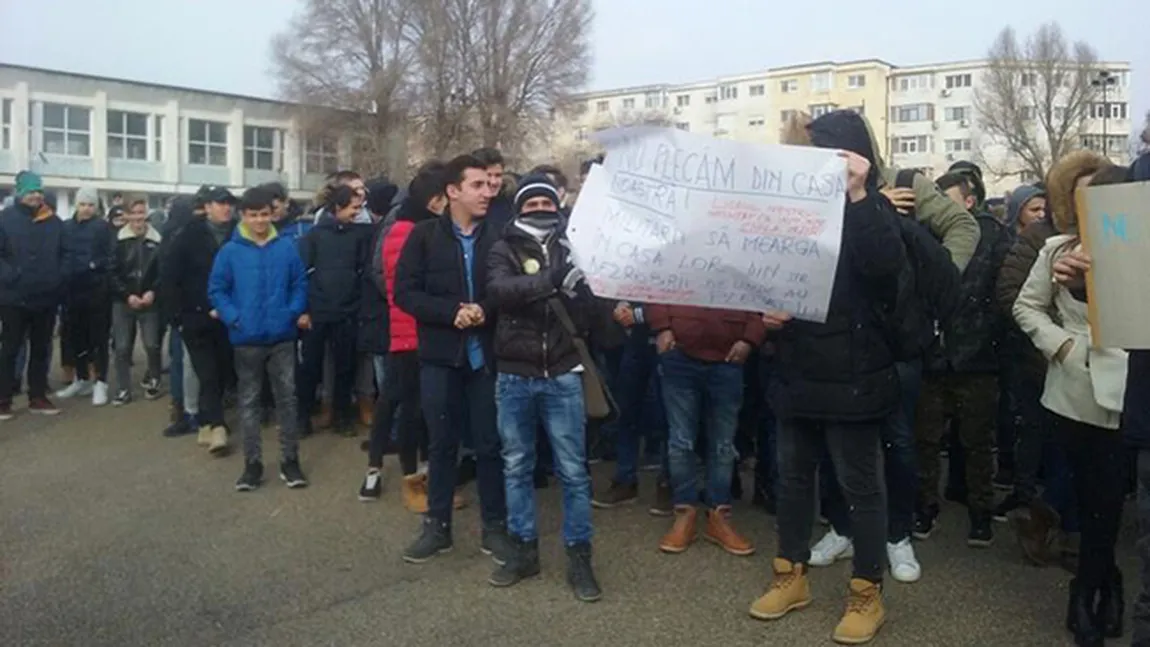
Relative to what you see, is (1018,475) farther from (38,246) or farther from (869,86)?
(869,86)

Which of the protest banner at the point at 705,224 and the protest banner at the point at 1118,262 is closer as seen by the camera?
the protest banner at the point at 1118,262

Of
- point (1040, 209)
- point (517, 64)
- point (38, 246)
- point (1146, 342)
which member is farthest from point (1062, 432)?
point (517, 64)

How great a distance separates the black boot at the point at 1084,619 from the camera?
461 centimetres

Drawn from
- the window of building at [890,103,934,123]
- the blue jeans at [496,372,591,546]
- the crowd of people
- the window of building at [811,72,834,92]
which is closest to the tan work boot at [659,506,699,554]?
the crowd of people

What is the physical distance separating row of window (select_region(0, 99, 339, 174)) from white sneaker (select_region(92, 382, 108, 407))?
41387 mm

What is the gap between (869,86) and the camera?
9481 centimetres

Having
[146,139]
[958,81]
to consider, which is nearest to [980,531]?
[146,139]

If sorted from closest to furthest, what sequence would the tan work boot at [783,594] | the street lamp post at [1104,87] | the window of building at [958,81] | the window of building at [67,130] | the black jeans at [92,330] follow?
the tan work boot at [783,594]
the black jeans at [92,330]
the window of building at [67,130]
the street lamp post at [1104,87]
the window of building at [958,81]

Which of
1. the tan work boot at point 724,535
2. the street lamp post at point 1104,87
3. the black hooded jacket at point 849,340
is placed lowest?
the tan work boot at point 724,535

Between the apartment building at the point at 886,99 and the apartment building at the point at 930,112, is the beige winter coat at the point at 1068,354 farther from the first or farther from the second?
the apartment building at the point at 930,112

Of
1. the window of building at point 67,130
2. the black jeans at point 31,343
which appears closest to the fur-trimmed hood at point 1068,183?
the black jeans at point 31,343

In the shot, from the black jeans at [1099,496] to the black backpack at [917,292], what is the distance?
2.37ft

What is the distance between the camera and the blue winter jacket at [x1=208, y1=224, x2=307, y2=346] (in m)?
7.48

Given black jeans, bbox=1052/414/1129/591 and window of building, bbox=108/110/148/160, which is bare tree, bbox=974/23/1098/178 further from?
black jeans, bbox=1052/414/1129/591
